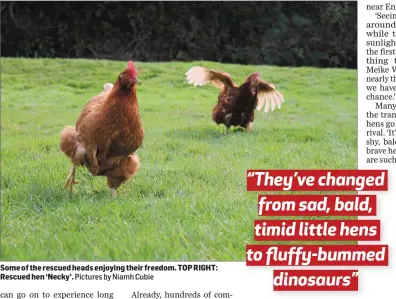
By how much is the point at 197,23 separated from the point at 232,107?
8.48 metres

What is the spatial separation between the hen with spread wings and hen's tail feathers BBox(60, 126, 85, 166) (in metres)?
2.84

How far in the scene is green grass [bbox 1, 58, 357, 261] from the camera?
2.39 m

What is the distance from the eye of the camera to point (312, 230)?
2.40 meters

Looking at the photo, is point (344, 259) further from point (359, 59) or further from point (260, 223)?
point (359, 59)

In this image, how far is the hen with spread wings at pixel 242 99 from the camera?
6113 mm

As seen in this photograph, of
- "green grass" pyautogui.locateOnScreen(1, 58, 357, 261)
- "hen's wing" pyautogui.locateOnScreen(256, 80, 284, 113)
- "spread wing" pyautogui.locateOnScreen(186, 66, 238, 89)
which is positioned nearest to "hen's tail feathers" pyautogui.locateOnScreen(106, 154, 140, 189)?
"green grass" pyautogui.locateOnScreen(1, 58, 357, 261)

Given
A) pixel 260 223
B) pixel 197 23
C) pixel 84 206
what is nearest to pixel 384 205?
pixel 260 223

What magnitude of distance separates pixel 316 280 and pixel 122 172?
1.54 meters

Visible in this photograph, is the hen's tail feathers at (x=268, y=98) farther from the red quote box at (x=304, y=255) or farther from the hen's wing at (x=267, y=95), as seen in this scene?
the red quote box at (x=304, y=255)

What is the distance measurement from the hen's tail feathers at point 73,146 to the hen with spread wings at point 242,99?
2.84 metres

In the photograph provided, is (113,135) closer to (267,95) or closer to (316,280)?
(316,280)

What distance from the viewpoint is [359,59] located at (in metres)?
2.77

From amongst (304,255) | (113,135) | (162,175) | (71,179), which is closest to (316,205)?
(304,255)

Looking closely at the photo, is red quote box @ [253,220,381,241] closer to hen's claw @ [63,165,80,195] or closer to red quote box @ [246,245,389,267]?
red quote box @ [246,245,389,267]
